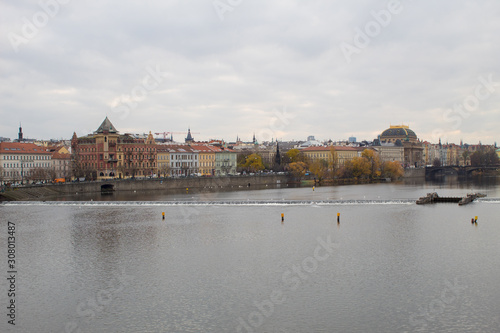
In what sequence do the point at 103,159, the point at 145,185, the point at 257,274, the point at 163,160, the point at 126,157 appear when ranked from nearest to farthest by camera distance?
1. the point at 257,274
2. the point at 145,185
3. the point at 103,159
4. the point at 126,157
5. the point at 163,160

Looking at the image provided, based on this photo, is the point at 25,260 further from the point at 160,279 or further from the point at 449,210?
the point at 449,210

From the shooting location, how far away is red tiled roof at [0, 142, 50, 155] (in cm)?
9285

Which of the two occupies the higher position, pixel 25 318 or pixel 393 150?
pixel 393 150

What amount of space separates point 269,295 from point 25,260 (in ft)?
49.5

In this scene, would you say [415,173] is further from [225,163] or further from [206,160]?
[206,160]

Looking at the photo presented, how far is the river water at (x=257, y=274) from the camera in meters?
20.4

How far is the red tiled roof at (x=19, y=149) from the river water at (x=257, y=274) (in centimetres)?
5085

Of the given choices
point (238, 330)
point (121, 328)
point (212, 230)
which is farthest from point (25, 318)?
point (212, 230)

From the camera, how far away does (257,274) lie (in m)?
26.3

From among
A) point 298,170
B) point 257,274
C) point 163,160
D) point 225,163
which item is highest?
point 163,160

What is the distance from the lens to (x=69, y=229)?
41344 mm

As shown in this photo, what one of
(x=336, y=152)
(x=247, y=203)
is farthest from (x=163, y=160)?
(x=247, y=203)

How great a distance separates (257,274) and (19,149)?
81282 mm

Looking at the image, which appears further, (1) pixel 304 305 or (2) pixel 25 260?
(2) pixel 25 260
